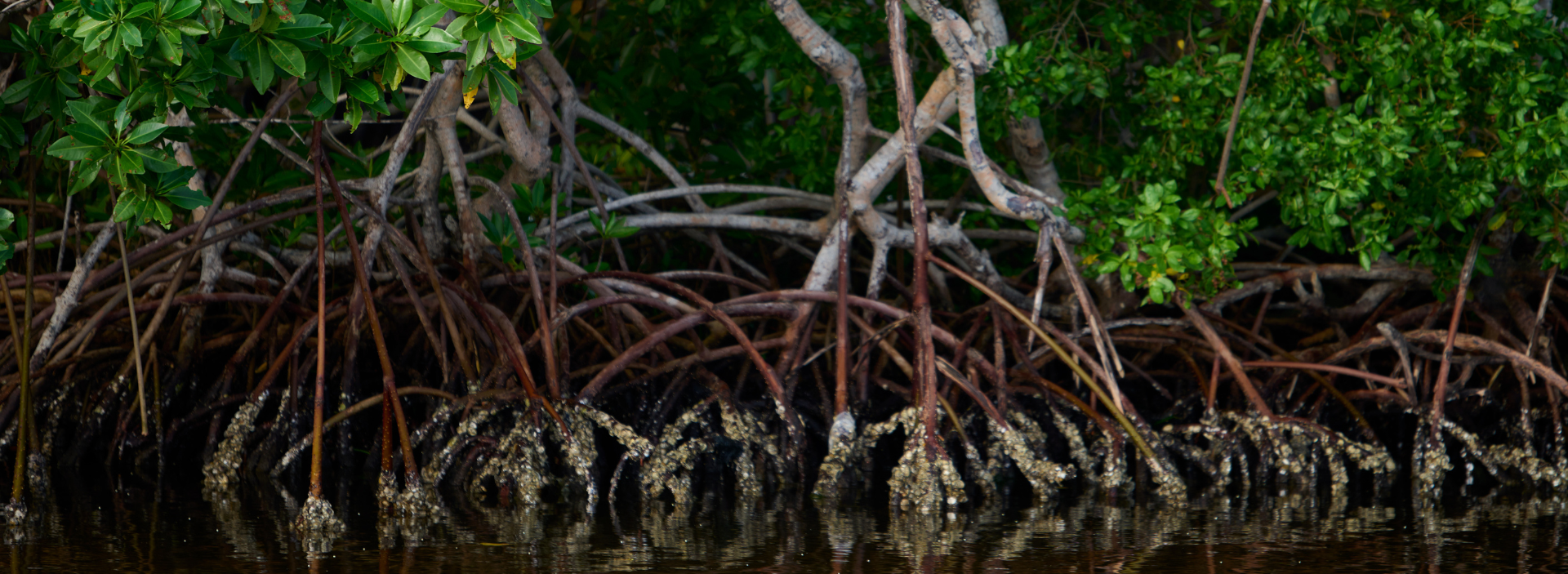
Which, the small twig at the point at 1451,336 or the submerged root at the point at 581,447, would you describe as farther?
the small twig at the point at 1451,336

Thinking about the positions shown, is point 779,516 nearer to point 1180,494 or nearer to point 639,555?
point 639,555

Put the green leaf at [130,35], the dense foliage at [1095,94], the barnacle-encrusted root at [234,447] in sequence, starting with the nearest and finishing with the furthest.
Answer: the green leaf at [130,35], the dense foliage at [1095,94], the barnacle-encrusted root at [234,447]

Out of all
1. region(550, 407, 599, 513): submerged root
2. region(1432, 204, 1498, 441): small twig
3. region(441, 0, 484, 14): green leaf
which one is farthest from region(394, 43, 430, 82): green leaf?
region(1432, 204, 1498, 441): small twig

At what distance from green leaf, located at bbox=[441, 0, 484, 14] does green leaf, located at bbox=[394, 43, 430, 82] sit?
0.40 ft

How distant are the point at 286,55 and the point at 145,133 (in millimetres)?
400

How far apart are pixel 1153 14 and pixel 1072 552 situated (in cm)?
226

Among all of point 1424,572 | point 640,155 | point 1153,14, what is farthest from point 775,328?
point 1424,572

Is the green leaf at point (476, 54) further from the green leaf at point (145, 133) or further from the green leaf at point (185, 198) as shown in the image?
the green leaf at point (185, 198)

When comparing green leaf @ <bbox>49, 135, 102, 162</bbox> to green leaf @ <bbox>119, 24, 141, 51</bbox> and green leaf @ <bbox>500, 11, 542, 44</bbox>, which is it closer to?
green leaf @ <bbox>119, 24, 141, 51</bbox>

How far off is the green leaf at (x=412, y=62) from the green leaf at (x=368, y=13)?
0.16 ft

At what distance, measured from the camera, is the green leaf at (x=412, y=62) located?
8.29 ft

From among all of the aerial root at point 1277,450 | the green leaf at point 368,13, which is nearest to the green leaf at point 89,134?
the green leaf at point 368,13

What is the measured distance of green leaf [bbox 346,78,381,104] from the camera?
2.79 m

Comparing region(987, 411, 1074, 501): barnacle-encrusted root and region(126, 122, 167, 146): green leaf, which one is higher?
region(126, 122, 167, 146): green leaf
